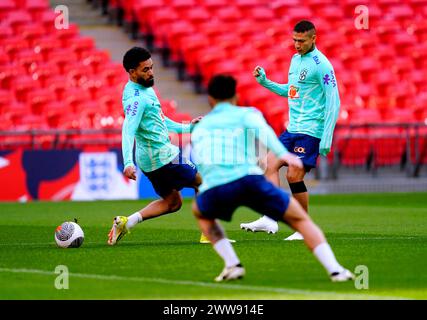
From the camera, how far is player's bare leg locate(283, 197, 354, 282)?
31.1 ft

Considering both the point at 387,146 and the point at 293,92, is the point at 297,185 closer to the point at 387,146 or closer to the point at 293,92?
the point at 293,92

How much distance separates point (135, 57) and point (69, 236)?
6.75 ft

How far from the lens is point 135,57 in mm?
12820

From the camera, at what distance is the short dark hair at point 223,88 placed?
963 cm

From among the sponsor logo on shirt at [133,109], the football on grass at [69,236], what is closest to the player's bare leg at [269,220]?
the sponsor logo on shirt at [133,109]

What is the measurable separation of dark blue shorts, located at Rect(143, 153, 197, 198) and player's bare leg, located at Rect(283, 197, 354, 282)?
12.4 ft

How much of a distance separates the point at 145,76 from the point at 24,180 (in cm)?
1053

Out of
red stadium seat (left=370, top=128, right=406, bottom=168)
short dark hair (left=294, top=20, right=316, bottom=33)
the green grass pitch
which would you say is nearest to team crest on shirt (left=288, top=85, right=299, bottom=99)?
short dark hair (left=294, top=20, right=316, bottom=33)

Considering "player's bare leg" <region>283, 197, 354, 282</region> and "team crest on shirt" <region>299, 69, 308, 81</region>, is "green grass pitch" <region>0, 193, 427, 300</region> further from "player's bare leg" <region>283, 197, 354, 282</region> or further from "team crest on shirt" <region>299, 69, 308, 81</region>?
"team crest on shirt" <region>299, 69, 308, 81</region>

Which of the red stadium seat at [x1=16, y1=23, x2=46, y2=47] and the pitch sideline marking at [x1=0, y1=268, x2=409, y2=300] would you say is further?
the red stadium seat at [x1=16, y1=23, x2=46, y2=47]

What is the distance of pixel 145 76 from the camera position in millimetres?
12891
